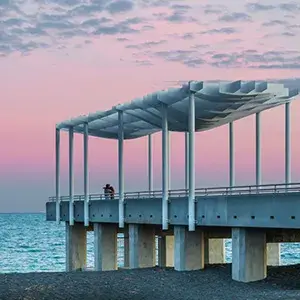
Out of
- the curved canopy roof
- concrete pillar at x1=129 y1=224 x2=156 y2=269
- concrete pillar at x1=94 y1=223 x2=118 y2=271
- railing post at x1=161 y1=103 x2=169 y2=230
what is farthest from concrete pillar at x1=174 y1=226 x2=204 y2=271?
concrete pillar at x1=94 y1=223 x2=118 y2=271

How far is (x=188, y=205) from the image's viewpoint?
43.2 metres

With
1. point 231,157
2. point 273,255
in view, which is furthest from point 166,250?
point 273,255

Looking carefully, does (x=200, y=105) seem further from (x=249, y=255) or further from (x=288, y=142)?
(x=249, y=255)

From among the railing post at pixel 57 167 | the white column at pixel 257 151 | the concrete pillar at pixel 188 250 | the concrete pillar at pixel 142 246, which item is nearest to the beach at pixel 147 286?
the concrete pillar at pixel 188 250

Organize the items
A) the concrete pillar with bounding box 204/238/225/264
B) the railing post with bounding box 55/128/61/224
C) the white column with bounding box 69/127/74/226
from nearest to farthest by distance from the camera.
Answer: the concrete pillar with bounding box 204/238/225/264 → the white column with bounding box 69/127/74/226 → the railing post with bounding box 55/128/61/224

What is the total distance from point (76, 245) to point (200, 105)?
1825 centimetres

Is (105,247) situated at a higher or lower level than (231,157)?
lower

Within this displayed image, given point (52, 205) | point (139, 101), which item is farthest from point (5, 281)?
point (52, 205)

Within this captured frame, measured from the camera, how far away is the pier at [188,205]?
39.7m

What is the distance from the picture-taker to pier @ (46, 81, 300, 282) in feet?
130

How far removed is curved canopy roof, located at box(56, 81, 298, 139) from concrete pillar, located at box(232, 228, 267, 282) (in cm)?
643

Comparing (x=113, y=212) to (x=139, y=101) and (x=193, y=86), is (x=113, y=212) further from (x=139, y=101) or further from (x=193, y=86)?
(x=193, y=86)

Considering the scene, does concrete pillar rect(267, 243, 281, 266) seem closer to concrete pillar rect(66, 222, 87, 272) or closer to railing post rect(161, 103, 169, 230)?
railing post rect(161, 103, 169, 230)

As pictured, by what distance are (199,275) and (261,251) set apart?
378 centimetres
